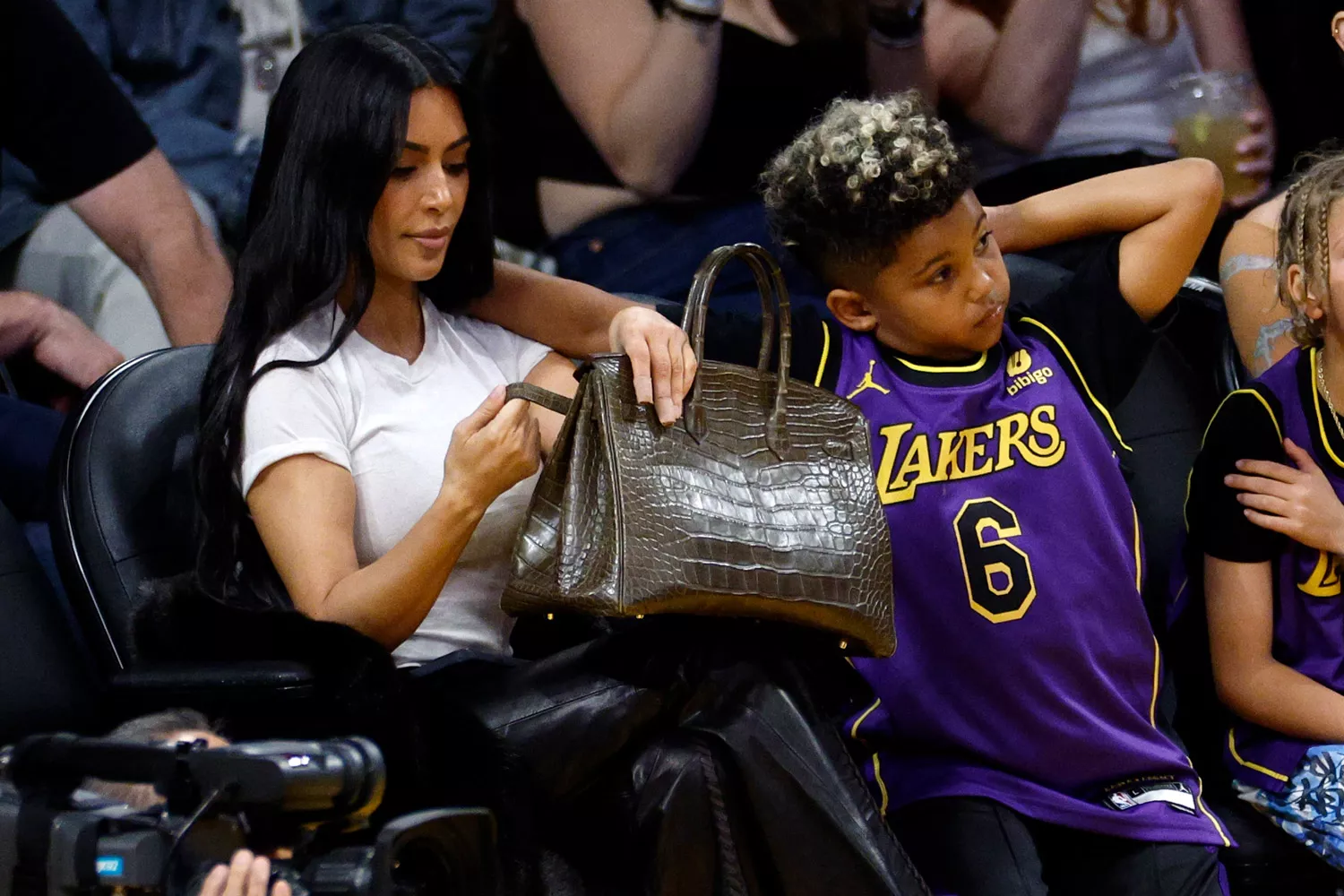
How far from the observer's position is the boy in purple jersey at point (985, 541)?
1.70 meters

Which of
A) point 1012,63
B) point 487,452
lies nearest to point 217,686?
point 487,452

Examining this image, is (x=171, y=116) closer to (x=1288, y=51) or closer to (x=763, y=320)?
(x=763, y=320)

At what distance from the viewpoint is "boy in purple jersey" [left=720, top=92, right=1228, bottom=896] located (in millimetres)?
1704

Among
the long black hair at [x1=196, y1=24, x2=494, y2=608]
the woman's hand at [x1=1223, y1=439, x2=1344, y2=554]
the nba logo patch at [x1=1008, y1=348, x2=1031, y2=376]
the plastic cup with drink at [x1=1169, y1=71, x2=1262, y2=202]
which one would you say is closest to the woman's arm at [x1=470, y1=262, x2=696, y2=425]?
the long black hair at [x1=196, y1=24, x2=494, y2=608]

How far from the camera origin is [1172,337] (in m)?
2.41

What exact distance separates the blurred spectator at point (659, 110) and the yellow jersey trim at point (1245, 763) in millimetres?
958

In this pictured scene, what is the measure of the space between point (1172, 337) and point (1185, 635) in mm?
610

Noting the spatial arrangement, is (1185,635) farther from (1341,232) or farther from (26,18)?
(26,18)

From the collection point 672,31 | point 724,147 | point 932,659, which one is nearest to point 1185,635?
point 932,659

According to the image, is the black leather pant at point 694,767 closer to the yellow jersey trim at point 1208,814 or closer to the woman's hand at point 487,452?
the woman's hand at point 487,452

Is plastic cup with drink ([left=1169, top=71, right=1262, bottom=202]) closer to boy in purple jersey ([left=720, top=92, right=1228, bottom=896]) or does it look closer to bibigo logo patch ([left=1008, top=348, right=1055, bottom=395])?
boy in purple jersey ([left=720, top=92, right=1228, bottom=896])

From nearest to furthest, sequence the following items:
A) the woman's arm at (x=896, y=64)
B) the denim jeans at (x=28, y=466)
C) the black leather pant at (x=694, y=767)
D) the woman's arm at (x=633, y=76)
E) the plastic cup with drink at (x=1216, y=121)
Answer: the black leather pant at (x=694, y=767), the denim jeans at (x=28, y=466), the woman's arm at (x=633, y=76), the woman's arm at (x=896, y=64), the plastic cup with drink at (x=1216, y=121)

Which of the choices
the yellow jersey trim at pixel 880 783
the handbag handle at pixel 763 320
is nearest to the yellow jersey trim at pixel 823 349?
the handbag handle at pixel 763 320

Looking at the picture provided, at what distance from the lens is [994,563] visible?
5.77ft
